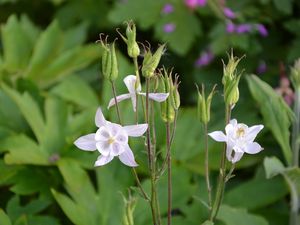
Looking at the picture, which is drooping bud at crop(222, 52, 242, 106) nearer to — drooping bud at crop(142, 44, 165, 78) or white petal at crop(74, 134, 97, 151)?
drooping bud at crop(142, 44, 165, 78)

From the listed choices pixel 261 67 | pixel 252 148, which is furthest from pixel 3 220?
pixel 261 67

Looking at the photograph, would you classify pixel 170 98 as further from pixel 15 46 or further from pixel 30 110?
pixel 15 46

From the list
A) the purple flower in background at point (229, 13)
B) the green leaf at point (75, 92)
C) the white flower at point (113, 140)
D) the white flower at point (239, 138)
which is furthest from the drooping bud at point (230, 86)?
the purple flower in background at point (229, 13)

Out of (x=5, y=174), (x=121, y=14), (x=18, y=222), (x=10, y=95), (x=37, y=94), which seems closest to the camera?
(x=18, y=222)

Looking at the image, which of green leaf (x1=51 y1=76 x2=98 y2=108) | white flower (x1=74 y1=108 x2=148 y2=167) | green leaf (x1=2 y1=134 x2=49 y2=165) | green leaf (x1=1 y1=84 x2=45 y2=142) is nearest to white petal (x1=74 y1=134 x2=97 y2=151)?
white flower (x1=74 y1=108 x2=148 y2=167)

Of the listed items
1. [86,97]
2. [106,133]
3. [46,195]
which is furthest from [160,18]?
[106,133]

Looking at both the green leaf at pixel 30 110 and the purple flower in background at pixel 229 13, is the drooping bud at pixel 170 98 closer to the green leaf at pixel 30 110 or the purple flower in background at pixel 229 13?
the green leaf at pixel 30 110

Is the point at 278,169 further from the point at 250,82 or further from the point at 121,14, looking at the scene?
the point at 121,14
